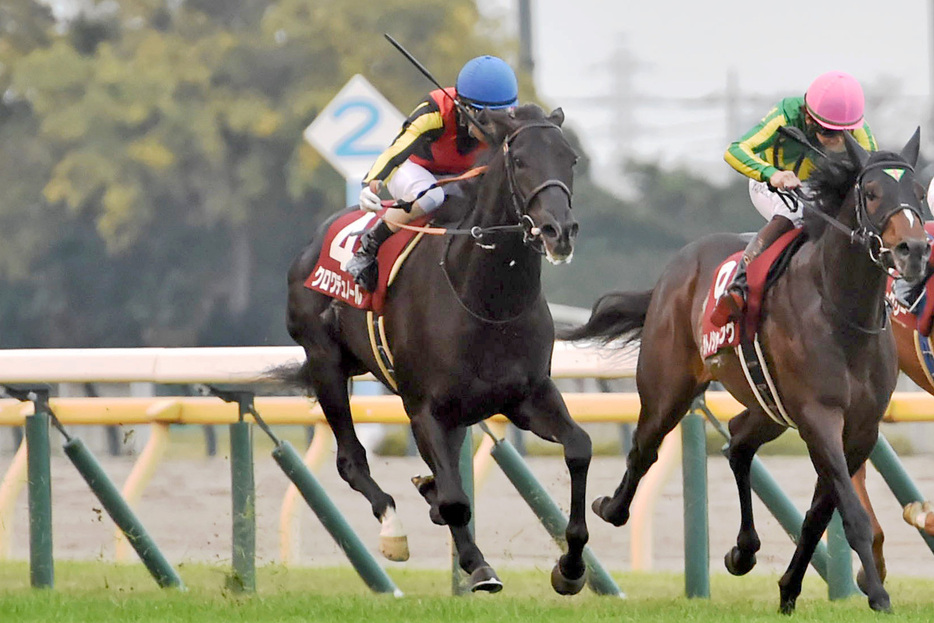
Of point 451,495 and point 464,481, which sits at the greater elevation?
point 451,495

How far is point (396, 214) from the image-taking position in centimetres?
670

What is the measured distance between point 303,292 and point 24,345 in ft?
71.7

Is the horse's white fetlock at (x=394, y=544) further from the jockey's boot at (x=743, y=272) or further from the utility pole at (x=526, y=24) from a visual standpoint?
the utility pole at (x=526, y=24)

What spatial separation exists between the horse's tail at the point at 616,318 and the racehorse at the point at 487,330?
3.91 feet

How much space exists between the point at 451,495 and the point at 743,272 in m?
1.34

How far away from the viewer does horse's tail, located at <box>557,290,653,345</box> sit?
25.0 ft

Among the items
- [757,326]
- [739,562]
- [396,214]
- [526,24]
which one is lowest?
[526,24]

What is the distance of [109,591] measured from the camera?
23.9ft

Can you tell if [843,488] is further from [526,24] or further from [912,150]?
[526,24]

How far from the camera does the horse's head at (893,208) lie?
224 inches

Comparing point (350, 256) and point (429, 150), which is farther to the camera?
point (350, 256)

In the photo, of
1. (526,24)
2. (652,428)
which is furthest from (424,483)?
(526,24)

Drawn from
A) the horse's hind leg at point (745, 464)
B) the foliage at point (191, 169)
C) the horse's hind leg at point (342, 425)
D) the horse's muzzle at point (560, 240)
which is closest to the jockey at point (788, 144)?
the horse's hind leg at point (745, 464)

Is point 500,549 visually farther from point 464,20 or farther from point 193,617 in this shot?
point 464,20
